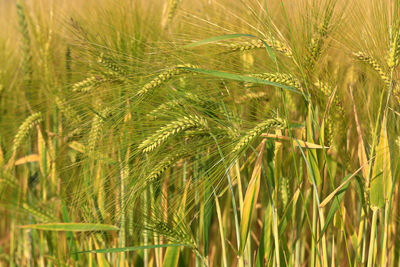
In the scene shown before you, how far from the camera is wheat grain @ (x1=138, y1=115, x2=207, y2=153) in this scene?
3.04ft

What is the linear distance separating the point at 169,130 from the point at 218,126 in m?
0.13

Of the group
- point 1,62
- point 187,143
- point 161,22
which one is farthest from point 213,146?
point 1,62

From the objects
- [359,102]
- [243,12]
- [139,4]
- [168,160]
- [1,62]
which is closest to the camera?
[168,160]

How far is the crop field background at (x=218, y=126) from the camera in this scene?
97 cm

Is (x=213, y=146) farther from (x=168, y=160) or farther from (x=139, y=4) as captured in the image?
(x=139, y=4)

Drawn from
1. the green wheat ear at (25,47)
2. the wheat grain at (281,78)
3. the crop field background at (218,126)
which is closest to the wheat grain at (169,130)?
the crop field background at (218,126)

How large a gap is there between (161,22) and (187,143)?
0.61m

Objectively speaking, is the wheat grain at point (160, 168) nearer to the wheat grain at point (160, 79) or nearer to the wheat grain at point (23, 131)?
the wheat grain at point (160, 79)

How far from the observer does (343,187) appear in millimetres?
1017

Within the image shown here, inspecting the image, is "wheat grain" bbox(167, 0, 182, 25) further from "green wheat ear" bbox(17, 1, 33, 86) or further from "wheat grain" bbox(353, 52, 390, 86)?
"wheat grain" bbox(353, 52, 390, 86)

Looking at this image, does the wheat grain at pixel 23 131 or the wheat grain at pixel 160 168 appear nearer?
the wheat grain at pixel 160 168

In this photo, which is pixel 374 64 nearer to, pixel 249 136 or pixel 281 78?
pixel 281 78

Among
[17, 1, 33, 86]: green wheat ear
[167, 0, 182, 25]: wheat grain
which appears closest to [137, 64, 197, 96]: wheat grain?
[167, 0, 182, 25]: wheat grain

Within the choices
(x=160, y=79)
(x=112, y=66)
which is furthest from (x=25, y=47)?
(x=160, y=79)
